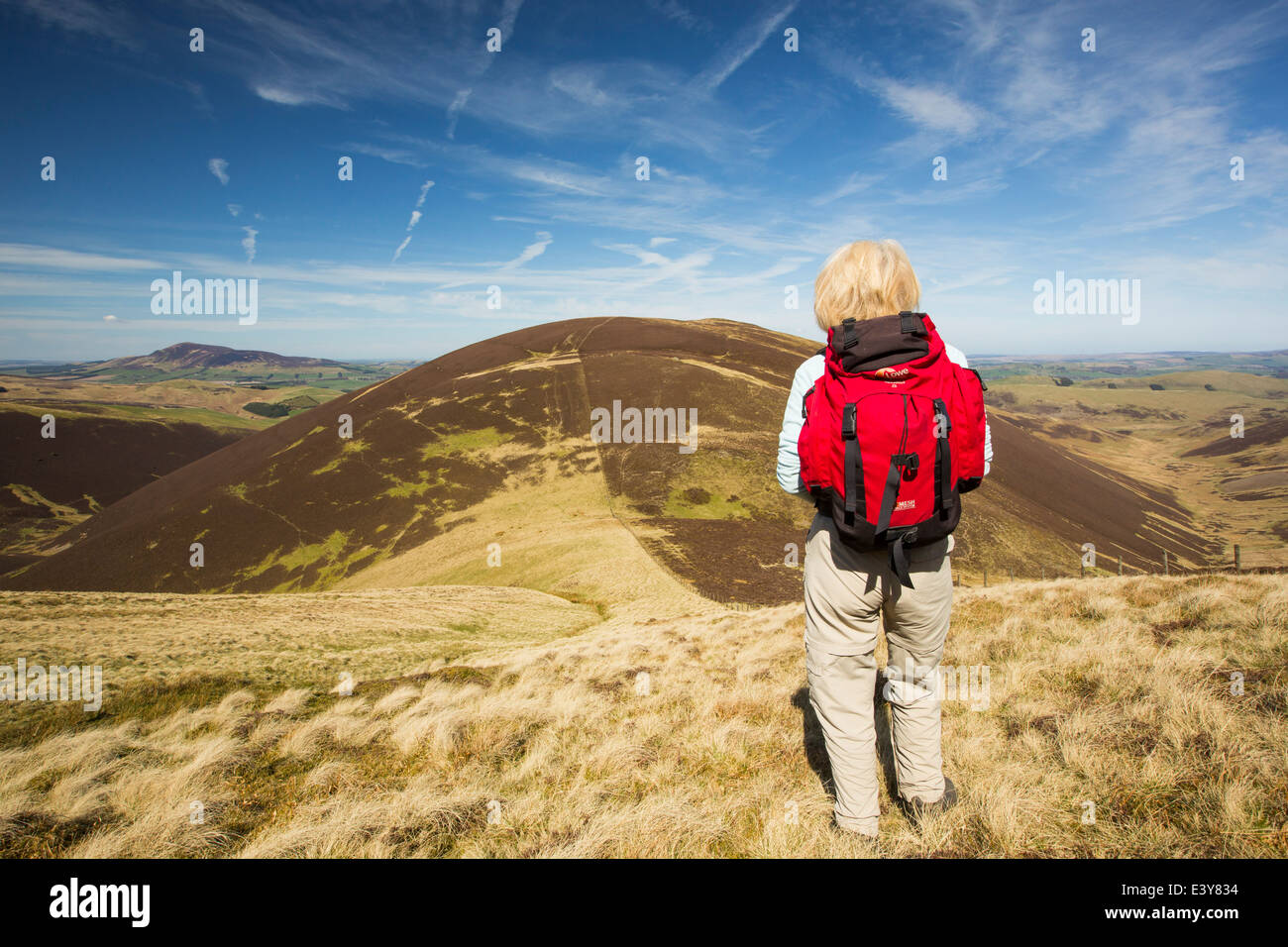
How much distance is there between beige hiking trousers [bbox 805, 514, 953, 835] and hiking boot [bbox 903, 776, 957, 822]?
1.6 inches

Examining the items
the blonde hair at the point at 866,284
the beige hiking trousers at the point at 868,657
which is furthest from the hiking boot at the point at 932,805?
the blonde hair at the point at 866,284

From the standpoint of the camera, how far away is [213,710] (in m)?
8.62

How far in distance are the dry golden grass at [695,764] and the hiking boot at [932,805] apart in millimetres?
90

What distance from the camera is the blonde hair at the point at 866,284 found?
379 cm

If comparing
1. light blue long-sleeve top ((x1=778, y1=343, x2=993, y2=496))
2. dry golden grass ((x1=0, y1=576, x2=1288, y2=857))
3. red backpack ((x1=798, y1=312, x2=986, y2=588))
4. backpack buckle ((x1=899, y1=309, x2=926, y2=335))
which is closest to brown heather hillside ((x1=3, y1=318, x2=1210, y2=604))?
dry golden grass ((x1=0, y1=576, x2=1288, y2=857))

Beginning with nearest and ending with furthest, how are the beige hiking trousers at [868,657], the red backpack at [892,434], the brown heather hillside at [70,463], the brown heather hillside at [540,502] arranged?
the red backpack at [892,434] < the beige hiking trousers at [868,657] < the brown heather hillside at [540,502] < the brown heather hillside at [70,463]

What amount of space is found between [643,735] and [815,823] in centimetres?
260

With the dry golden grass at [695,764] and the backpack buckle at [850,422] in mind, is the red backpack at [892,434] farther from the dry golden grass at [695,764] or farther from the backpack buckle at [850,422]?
the dry golden grass at [695,764]

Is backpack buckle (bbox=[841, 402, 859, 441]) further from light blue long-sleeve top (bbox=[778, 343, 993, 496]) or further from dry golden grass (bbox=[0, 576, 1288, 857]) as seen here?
dry golden grass (bbox=[0, 576, 1288, 857])

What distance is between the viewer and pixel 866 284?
12.4 feet

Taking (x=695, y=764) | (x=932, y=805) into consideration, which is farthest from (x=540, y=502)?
(x=932, y=805)

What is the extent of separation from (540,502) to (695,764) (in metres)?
47.1
